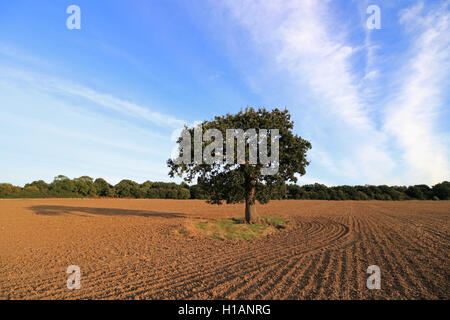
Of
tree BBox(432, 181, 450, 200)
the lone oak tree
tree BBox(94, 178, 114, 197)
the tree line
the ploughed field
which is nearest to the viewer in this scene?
the ploughed field

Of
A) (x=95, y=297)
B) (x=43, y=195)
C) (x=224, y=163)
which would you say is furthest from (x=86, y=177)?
(x=95, y=297)

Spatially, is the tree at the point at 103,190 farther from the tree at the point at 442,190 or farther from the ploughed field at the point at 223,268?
the tree at the point at 442,190

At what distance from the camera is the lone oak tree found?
817 inches

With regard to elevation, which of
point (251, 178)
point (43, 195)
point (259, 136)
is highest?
point (259, 136)

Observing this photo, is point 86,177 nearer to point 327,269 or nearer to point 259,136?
point 259,136

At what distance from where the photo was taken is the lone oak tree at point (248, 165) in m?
20.8

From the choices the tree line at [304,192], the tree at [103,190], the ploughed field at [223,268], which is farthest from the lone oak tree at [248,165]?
the tree at [103,190]

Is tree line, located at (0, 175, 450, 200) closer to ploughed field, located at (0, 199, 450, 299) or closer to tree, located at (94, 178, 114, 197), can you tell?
tree, located at (94, 178, 114, 197)

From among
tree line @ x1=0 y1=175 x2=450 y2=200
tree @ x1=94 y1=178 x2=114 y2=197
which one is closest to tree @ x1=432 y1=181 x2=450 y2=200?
tree line @ x1=0 y1=175 x2=450 y2=200

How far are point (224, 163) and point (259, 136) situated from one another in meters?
4.08

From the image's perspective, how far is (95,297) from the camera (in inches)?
256

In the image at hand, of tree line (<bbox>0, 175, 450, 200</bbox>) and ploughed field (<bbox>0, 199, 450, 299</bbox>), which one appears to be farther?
tree line (<bbox>0, 175, 450, 200</bbox>)

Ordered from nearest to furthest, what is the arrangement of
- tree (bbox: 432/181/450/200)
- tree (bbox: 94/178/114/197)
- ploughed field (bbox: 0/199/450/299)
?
ploughed field (bbox: 0/199/450/299)
tree (bbox: 432/181/450/200)
tree (bbox: 94/178/114/197)

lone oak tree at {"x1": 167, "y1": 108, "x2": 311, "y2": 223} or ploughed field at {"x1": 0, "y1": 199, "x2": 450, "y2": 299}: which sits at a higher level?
lone oak tree at {"x1": 167, "y1": 108, "x2": 311, "y2": 223}
